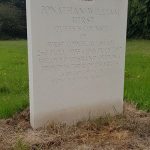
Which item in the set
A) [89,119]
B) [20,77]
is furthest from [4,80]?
[89,119]

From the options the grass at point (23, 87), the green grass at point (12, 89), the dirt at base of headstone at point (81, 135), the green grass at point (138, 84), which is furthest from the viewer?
the green grass at point (138, 84)

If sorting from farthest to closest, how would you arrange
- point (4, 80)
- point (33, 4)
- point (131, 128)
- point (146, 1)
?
point (146, 1)
point (4, 80)
point (131, 128)
point (33, 4)

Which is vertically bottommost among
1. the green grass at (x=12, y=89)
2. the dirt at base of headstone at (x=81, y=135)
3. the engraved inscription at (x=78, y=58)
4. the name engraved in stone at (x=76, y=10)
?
→ the green grass at (x=12, y=89)

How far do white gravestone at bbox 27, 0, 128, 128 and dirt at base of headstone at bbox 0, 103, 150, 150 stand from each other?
0.17 meters

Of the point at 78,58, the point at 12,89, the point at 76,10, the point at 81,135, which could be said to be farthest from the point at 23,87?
the point at 81,135

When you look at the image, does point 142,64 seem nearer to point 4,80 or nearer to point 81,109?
point 4,80

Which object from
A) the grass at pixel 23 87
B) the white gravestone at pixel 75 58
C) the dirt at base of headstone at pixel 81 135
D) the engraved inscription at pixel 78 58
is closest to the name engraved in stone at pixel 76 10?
the white gravestone at pixel 75 58

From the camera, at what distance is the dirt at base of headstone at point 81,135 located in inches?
178

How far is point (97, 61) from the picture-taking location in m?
5.34

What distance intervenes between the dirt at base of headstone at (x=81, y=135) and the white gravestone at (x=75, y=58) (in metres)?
0.17

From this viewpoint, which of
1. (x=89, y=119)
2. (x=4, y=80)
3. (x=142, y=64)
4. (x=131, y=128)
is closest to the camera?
(x=131, y=128)

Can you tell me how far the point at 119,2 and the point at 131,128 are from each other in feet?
5.18

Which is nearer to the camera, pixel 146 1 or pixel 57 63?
pixel 57 63

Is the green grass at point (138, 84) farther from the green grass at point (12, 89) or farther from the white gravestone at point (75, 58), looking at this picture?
the green grass at point (12, 89)
